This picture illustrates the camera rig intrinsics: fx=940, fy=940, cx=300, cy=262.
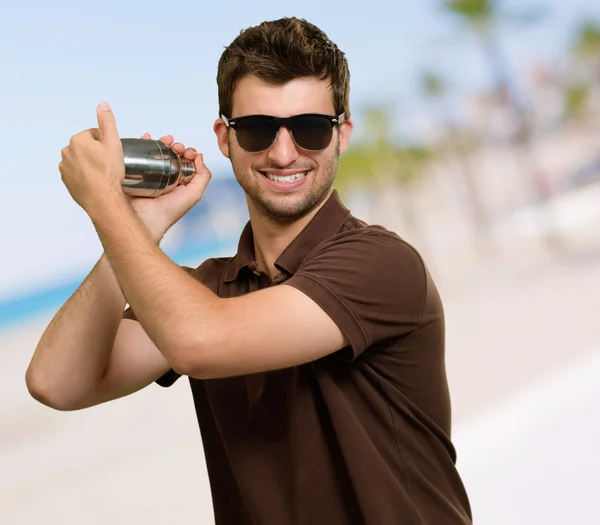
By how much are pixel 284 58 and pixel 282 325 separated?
2.04ft

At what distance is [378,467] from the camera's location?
177cm

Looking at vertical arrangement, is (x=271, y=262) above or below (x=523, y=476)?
above

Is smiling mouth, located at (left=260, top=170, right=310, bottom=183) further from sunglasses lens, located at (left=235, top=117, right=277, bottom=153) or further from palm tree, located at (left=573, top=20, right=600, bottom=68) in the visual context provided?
palm tree, located at (left=573, top=20, right=600, bottom=68)

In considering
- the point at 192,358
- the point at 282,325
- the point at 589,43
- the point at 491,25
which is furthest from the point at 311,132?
the point at 589,43

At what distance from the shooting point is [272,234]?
6.75 ft

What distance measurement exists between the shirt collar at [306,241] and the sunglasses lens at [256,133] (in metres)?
0.19

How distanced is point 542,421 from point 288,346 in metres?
3.76

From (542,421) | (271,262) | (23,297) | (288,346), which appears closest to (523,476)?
(542,421)

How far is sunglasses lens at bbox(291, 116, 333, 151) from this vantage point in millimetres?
1937

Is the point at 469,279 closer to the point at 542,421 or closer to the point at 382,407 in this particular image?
the point at 542,421

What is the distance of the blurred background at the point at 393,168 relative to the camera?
22.1ft

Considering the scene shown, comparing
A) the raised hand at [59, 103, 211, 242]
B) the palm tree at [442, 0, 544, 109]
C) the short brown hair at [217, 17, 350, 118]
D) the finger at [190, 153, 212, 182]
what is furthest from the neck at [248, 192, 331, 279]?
the palm tree at [442, 0, 544, 109]

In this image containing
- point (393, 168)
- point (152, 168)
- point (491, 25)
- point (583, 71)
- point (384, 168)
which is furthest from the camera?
point (583, 71)

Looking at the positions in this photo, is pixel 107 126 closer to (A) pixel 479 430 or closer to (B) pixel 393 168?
(A) pixel 479 430
